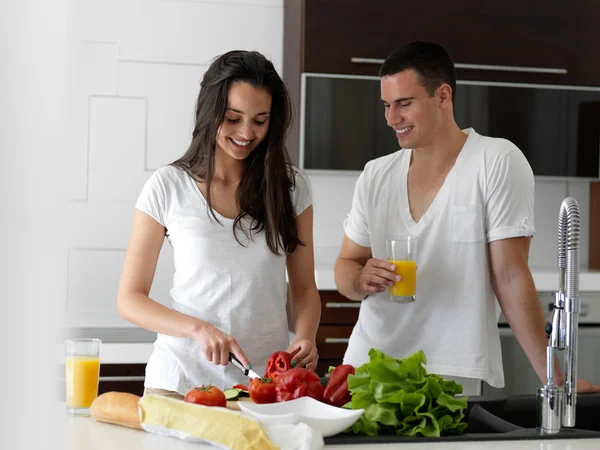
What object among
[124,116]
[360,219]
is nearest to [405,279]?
[360,219]

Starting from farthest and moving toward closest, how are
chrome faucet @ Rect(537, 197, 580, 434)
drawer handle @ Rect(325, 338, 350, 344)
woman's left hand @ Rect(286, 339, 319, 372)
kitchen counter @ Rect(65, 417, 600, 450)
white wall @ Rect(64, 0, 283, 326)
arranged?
white wall @ Rect(64, 0, 283, 326) → drawer handle @ Rect(325, 338, 350, 344) → woman's left hand @ Rect(286, 339, 319, 372) → chrome faucet @ Rect(537, 197, 580, 434) → kitchen counter @ Rect(65, 417, 600, 450)

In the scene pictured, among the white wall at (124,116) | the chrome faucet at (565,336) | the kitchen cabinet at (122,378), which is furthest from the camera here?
the white wall at (124,116)

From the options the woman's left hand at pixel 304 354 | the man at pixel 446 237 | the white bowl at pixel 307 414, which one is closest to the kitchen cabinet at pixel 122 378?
the man at pixel 446 237

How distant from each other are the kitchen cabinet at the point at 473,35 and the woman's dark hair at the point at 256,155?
149 cm

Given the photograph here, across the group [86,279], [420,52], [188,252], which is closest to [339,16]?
[420,52]

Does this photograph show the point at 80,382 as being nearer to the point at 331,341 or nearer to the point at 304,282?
the point at 304,282

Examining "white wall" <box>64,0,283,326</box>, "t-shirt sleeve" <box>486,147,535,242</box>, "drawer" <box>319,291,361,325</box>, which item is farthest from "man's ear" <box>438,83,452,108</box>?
"white wall" <box>64,0,283,326</box>

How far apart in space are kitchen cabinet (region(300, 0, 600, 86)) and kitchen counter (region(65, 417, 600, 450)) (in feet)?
7.28

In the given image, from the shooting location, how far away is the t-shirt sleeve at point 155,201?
1.63 m

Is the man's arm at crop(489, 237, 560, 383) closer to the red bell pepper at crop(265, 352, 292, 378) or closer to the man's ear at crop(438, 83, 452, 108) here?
the man's ear at crop(438, 83, 452, 108)

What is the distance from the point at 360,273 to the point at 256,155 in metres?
0.40

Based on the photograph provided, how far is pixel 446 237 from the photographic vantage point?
1.80 meters

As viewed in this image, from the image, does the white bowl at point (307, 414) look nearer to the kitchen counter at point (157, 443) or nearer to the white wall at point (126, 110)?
the kitchen counter at point (157, 443)

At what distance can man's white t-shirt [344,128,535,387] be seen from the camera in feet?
5.76
